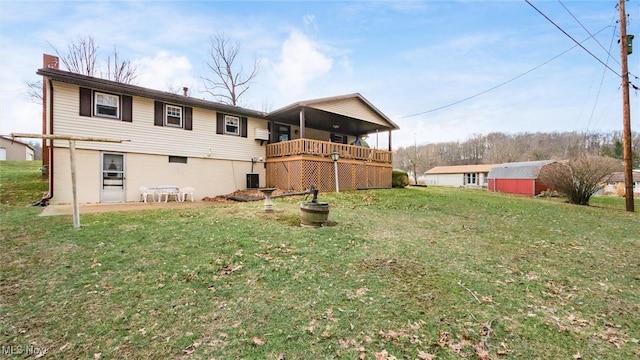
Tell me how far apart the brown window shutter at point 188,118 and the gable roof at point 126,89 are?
25 cm

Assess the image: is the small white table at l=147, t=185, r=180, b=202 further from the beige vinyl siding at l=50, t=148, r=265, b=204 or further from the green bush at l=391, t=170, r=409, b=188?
the green bush at l=391, t=170, r=409, b=188

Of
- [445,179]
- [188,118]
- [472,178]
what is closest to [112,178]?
[188,118]

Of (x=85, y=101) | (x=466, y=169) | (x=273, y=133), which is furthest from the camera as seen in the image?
(x=466, y=169)

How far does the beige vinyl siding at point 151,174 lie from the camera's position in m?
9.77

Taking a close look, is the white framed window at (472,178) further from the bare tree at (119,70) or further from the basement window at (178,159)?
the bare tree at (119,70)

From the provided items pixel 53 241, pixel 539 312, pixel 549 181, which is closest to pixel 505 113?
pixel 549 181

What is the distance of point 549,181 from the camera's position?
18.2m

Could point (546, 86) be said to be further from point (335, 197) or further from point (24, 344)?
point (24, 344)

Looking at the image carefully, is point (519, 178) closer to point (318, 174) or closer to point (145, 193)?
point (318, 174)

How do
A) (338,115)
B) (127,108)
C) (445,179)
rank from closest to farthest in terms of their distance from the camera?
(127,108), (338,115), (445,179)

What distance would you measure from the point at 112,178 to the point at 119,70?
1610 cm

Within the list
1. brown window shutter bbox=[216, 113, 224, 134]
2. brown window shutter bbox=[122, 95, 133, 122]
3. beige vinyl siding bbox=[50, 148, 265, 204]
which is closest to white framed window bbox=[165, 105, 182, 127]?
brown window shutter bbox=[122, 95, 133, 122]

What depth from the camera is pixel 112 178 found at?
10781 mm

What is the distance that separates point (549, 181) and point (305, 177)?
16.7m
